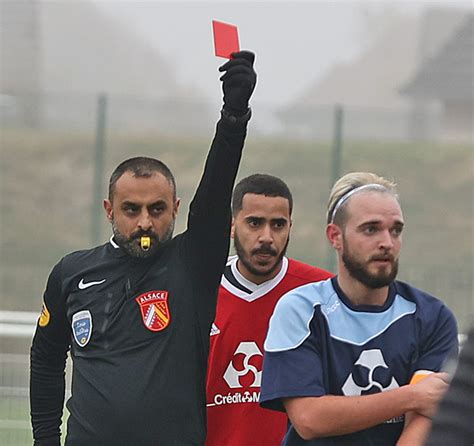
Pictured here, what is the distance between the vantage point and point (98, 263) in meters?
4.64

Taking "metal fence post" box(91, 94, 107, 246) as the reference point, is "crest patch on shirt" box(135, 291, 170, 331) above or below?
below

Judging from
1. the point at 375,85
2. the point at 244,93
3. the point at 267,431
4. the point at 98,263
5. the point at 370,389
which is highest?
the point at 375,85

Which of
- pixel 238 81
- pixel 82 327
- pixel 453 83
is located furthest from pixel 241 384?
pixel 453 83

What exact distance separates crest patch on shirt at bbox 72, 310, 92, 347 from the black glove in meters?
0.90

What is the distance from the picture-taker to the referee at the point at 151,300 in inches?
171

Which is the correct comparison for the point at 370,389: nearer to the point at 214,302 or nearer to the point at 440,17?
the point at 214,302

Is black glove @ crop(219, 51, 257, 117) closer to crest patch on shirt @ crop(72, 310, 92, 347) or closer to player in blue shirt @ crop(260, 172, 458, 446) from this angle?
player in blue shirt @ crop(260, 172, 458, 446)

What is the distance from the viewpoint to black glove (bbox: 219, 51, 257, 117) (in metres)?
4.23

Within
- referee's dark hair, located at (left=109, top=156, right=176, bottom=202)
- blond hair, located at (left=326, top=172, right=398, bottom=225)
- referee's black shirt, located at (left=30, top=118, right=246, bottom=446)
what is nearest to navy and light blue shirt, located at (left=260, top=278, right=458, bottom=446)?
blond hair, located at (left=326, top=172, right=398, bottom=225)

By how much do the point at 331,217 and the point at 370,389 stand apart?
0.60 meters

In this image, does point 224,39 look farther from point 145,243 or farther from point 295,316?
point 295,316

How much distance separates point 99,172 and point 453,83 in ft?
69.5

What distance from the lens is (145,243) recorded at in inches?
177

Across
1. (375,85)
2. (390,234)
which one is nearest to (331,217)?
(390,234)
